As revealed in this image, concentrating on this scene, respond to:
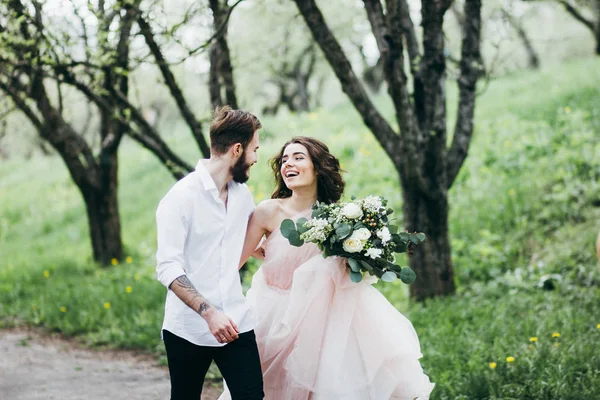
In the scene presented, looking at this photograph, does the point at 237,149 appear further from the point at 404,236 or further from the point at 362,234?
the point at 404,236

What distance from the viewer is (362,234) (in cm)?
357

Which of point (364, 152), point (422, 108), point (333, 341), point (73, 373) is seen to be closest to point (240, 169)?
point (333, 341)

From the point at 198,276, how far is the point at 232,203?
449 mm

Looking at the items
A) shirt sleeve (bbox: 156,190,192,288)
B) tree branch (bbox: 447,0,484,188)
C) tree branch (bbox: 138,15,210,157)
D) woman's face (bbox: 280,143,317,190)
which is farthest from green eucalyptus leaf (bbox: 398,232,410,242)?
tree branch (bbox: 138,15,210,157)

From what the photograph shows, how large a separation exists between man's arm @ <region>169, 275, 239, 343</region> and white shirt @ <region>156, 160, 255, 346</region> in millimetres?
66

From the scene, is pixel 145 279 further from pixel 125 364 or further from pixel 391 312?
pixel 391 312

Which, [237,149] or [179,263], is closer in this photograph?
[179,263]

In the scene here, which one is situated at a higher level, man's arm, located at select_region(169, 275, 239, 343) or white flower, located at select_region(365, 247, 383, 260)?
white flower, located at select_region(365, 247, 383, 260)

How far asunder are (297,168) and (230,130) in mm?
716

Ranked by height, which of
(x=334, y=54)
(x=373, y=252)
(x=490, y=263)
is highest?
(x=334, y=54)

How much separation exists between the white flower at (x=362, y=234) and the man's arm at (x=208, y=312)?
0.88m

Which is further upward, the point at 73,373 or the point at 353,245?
the point at 353,245

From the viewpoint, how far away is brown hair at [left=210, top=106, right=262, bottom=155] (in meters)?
3.43

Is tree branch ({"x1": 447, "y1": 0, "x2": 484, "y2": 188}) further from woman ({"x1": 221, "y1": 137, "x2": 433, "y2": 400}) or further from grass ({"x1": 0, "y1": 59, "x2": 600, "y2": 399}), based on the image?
woman ({"x1": 221, "y1": 137, "x2": 433, "y2": 400})
